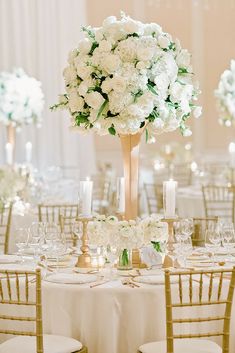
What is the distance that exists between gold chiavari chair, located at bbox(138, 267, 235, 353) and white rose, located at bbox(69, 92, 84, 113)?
42.0 inches

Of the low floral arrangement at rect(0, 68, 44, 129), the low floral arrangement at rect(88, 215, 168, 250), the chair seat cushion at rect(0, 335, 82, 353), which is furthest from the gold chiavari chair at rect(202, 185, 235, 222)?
the chair seat cushion at rect(0, 335, 82, 353)

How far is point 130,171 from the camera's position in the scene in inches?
191

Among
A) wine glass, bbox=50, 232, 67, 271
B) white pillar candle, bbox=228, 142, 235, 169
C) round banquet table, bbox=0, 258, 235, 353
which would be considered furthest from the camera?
white pillar candle, bbox=228, 142, 235, 169

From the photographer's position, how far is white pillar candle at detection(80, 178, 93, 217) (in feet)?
15.8

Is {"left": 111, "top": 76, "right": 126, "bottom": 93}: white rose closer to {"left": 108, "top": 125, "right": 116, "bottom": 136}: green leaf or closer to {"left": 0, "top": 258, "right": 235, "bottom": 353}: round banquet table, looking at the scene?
{"left": 108, "top": 125, "right": 116, "bottom": 136}: green leaf

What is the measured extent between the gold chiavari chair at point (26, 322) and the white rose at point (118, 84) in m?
1.10

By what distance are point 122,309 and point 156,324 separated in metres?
0.21

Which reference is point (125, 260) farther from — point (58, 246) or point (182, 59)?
point (182, 59)

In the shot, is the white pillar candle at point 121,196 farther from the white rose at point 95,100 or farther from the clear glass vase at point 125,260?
the white rose at point 95,100

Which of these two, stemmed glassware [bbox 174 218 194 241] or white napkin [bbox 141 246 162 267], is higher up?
stemmed glassware [bbox 174 218 194 241]

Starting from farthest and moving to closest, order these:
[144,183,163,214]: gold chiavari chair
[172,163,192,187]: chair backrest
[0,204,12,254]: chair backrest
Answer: [172,163,192,187]: chair backrest < [144,183,163,214]: gold chiavari chair < [0,204,12,254]: chair backrest

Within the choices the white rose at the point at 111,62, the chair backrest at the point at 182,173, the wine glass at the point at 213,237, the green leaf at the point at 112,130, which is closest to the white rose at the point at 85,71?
the white rose at the point at 111,62

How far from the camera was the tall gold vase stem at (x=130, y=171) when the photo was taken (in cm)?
486

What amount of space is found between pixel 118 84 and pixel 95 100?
6.2 inches
